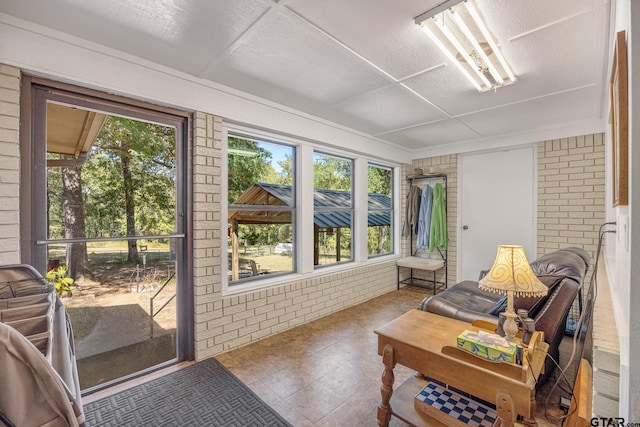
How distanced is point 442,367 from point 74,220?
2528 millimetres

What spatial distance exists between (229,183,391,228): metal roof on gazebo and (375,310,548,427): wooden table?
1885 millimetres

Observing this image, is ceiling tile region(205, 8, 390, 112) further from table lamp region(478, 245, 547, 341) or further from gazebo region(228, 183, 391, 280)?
table lamp region(478, 245, 547, 341)

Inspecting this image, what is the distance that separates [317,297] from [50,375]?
3.05 metres

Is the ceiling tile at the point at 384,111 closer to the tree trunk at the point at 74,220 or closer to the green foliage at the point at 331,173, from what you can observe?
the green foliage at the point at 331,173

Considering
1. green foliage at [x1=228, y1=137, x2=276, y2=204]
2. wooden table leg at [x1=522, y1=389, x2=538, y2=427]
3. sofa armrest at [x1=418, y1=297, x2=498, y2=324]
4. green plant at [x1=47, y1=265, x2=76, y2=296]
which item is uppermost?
green foliage at [x1=228, y1=137, x2=276, y2=204]

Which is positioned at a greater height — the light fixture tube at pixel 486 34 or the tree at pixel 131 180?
the light fixture tube at pixel 486 34

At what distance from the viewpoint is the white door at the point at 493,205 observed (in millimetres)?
3998

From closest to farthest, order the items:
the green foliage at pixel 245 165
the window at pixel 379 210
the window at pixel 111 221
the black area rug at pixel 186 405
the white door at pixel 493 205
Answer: the black area rug at pixel 186 405, the window at pixel 111 221, the green foliage at pixel 245 165, the white door at pixel 493 205, the window at pixel 379 210

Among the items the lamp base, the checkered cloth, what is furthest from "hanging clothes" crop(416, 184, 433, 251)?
the lamp base

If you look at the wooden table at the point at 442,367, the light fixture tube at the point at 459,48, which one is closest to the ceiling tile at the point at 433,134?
the light fixture tube at the point at 459,48

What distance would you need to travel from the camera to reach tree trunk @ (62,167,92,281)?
77.6 inches

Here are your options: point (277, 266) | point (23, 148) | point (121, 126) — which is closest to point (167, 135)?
point (121, 126)

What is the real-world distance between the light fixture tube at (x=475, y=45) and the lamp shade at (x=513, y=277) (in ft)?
4.16

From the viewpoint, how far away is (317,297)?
3.49 m
